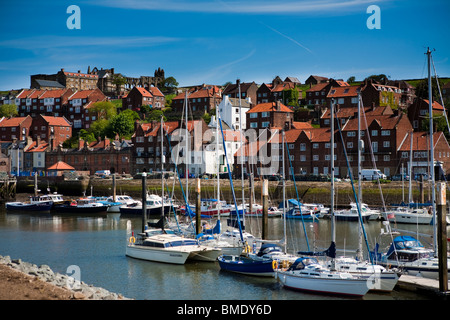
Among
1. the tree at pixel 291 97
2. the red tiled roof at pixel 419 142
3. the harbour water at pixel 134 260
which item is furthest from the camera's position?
the tree at pixel 291 97

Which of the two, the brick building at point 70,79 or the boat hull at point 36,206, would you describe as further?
the brick building at point 70,79

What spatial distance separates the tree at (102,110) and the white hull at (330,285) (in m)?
114

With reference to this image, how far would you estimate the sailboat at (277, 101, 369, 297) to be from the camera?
27438 millimetres

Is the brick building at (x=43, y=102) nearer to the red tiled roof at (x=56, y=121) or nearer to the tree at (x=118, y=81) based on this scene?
the red tiled roof at (x=56, y=121)

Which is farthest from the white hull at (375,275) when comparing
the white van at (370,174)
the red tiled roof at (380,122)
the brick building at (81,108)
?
the brick building at (81,108)

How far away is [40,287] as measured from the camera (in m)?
24.0

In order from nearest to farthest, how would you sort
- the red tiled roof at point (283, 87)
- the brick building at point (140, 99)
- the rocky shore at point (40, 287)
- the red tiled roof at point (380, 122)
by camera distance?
the rocky shore at point (40, 287), the red tiled roof at point (380, 122), the red tiled roof at point (283, 87), the brick building at point (140, 99)

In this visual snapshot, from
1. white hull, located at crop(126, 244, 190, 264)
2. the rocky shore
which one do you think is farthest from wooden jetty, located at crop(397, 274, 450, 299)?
the rocky shore

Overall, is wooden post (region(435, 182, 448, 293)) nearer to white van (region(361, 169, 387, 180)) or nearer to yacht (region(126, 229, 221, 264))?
yacht (region(126, 229, 221, 264))

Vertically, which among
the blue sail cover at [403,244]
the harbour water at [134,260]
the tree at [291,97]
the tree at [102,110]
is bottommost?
the harbour water at [134,260]

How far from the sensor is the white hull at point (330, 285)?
27.4 m

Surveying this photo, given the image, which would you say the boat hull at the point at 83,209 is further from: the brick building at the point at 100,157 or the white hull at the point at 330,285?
the white hull at the point at 330,285

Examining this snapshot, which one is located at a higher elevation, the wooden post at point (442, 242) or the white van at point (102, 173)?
the white van at point (102, 173)
